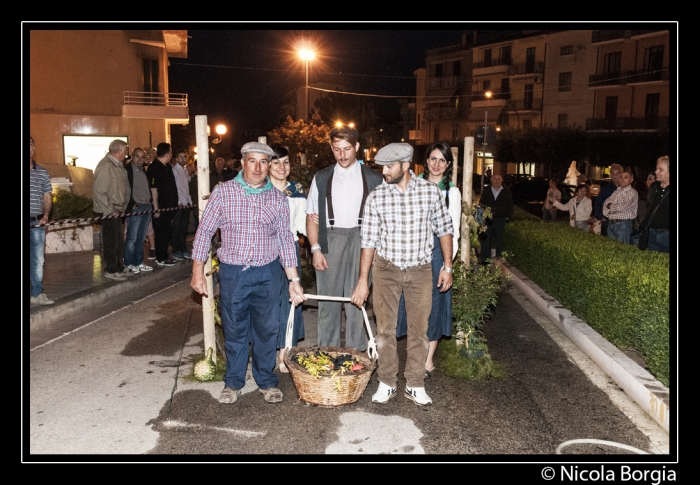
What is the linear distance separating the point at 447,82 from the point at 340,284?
194ft

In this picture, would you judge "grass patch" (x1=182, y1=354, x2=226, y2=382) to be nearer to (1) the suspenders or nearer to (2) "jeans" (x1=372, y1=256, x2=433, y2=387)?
(2) "jeans" (x1=372, y1=256, x2=433, y2=387)

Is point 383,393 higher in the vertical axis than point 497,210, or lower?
lower

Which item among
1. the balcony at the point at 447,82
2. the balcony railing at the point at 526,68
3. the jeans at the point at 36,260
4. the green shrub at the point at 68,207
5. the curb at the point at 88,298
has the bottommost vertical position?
the curb at the point at 88,298

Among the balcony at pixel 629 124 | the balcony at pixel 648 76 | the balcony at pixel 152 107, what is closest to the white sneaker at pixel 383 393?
the balcony at pixel 152 107

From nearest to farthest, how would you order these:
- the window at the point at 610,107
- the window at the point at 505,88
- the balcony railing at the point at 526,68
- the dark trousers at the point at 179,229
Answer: the dark trousers at the point at 179,229 < the window at the point at 610,107 < the balcony railing at the point at 526,68 < the window at the point at 505,88

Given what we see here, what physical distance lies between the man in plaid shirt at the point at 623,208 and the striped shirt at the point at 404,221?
22.7 feet

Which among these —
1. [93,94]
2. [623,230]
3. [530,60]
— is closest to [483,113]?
[530,60]

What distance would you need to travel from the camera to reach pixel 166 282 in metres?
9.91

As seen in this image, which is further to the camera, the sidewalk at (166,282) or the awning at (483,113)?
the awning at (483,113)

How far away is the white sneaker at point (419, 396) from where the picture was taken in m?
4.87

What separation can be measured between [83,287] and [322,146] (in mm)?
16055

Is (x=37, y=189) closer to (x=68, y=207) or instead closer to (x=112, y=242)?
(x=112, y=242)

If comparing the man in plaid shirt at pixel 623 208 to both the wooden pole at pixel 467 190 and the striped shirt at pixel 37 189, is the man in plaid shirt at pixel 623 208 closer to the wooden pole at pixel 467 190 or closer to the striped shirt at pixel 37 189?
the wooden pole at pixel 467 190

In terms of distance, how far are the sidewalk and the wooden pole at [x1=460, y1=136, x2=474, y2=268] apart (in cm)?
155
